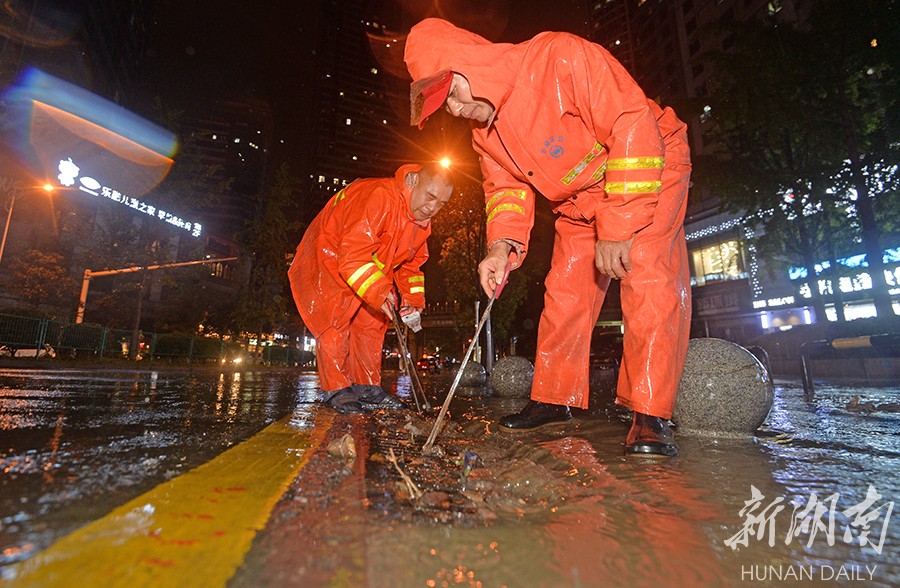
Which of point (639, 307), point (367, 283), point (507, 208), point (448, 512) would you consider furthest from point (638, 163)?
point (367, 283)

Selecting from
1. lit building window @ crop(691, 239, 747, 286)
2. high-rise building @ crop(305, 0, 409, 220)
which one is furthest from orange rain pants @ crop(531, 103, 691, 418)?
high-rise building @ crop(305, 0, 409, 220)

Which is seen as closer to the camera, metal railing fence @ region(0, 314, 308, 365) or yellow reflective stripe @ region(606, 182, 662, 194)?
yellow reflective stripe @ region(606, 182, 662, 194)

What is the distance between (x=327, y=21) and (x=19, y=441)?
68021mm

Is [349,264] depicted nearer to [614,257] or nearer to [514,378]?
[614,257]

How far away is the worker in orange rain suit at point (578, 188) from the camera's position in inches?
84.3

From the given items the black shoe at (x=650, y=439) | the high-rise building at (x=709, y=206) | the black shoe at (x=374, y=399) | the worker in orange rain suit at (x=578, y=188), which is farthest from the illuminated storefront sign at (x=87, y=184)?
the high-rise building at (x=709, y=206)

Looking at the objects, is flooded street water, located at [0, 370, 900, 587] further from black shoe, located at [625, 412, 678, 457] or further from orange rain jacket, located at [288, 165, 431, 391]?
orange rain jacket, located at [288, 165, 431, 391]

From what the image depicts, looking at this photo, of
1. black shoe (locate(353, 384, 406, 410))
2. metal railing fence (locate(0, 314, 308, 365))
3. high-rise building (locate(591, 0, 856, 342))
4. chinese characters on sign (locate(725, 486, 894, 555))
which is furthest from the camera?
high-rise building (locate(591, 0, 856, 342))

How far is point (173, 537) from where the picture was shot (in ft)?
2.65

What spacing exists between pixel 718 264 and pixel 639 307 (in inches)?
1333

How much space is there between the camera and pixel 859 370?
10.5 meters

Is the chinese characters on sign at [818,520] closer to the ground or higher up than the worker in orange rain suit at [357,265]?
closer to the ground

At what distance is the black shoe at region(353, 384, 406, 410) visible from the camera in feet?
12.0

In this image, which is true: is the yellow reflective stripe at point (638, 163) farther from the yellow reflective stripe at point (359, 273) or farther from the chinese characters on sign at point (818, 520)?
the yellow reflective stripe at point (359, 273)
